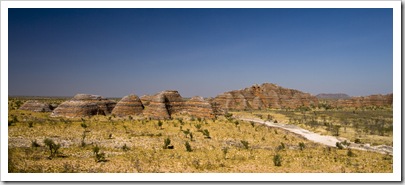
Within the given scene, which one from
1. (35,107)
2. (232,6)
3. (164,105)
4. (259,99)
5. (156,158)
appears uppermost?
(232,6)

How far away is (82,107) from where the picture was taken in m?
23.2

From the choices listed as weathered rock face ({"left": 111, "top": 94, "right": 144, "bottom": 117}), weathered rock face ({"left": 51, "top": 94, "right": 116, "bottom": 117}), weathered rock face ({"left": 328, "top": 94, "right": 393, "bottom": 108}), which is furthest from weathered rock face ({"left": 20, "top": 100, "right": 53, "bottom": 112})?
weathered rock face ({"left": 328, "top": 94, "right": 393, "bottom": 108})

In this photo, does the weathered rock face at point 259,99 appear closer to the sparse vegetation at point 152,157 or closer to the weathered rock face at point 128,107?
the weathered rock face at point 128,107

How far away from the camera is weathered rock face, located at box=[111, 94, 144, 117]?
2631 centimetres

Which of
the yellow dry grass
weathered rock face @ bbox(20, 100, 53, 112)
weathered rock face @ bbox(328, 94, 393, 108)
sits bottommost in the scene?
the yellow dry grass

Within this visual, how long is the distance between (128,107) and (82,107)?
450 centimetres

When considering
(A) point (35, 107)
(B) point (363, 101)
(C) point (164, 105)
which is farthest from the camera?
(B) point (363, 101)

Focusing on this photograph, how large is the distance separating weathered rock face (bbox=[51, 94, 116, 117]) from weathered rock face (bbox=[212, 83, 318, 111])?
89.5 feet

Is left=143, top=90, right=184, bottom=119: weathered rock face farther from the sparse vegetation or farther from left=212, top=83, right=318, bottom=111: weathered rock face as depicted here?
left=212, top=83, right=318, bottom=111: weathered rock face

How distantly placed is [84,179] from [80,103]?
17125 mm

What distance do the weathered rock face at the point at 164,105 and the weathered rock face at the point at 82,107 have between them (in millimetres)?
3857

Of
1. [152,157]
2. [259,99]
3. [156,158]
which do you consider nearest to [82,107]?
[152,157]

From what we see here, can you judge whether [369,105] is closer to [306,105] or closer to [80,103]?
[306,105]

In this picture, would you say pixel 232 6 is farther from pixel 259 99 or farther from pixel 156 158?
pixel 259 99
